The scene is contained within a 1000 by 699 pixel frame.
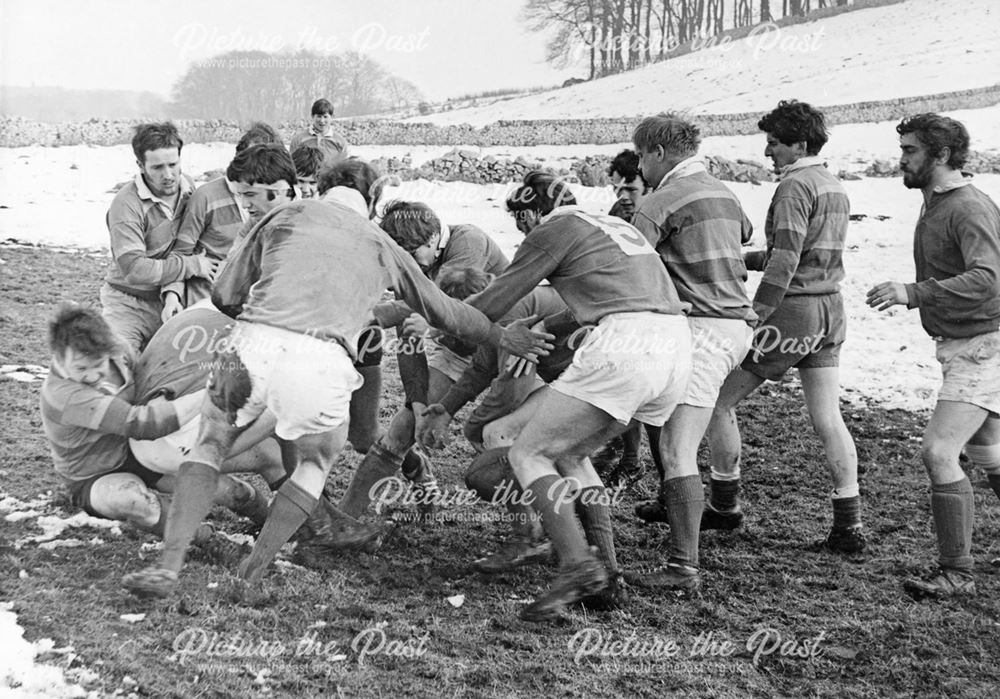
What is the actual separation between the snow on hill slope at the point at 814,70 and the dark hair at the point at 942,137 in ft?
87.1

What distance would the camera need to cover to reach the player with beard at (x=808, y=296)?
4914 mm

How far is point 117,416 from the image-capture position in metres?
4.03

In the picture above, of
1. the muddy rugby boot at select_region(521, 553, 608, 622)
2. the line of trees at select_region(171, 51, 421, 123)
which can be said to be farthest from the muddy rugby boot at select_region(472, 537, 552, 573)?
the line of trees at select_region(171, 51, 421, 123)

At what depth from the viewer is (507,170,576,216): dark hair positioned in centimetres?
444

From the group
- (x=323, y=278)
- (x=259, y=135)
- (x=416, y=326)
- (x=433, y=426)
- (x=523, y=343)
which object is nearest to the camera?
(x=323, y=278)

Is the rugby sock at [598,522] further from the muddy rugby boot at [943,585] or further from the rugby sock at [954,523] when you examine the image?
the rugby sock at [954,523]

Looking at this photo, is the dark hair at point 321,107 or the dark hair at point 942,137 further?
the dark hair at point 321,107

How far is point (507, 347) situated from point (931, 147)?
2.12 meters

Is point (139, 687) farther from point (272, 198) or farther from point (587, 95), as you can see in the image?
point (587, 95)

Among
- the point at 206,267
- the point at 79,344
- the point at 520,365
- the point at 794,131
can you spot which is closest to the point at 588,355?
the point at 520,365

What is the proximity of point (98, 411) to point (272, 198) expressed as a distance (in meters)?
1.19

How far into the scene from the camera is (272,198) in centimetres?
450

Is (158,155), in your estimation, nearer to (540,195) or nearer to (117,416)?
(117,416)

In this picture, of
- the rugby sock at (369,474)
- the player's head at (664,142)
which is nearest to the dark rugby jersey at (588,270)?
the player's head at (664,142)
